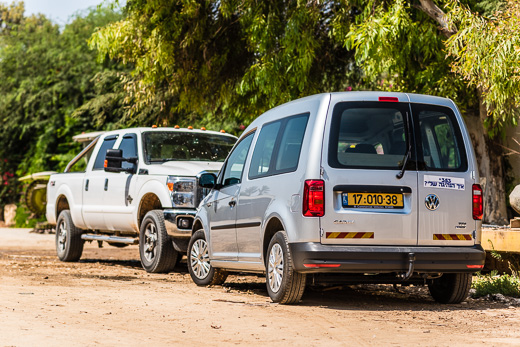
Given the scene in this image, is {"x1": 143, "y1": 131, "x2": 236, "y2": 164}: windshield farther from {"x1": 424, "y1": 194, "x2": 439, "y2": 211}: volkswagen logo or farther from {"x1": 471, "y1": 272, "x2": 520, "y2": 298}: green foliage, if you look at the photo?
{"x1": 424, "y1": 194, "x2": 439, "y2": 211}: volkswagen logo

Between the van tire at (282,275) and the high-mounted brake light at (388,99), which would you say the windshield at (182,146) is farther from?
the high-mounted brake light at (388,99)

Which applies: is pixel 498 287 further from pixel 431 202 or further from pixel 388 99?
pixel 388 99

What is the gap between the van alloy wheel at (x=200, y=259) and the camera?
34.9 ft

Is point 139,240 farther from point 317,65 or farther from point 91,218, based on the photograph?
point 317,65

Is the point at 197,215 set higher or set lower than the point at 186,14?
lower

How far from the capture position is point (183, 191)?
11898 millimetres

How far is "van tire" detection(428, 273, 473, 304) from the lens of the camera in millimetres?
8797

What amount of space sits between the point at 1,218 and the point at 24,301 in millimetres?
24773

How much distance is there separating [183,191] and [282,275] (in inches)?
149

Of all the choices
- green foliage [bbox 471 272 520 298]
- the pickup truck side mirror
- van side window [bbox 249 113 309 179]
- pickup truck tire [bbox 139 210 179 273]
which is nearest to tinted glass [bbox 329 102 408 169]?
van side window [bbox 249 113 309 179]

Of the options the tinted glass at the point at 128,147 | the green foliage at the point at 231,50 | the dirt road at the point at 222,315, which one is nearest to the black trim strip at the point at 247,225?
the dirt road at the point at 222,315

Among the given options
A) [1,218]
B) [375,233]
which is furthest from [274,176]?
[1,218]

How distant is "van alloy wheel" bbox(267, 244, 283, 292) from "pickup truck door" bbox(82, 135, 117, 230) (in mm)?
5495

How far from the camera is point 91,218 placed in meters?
13.9
